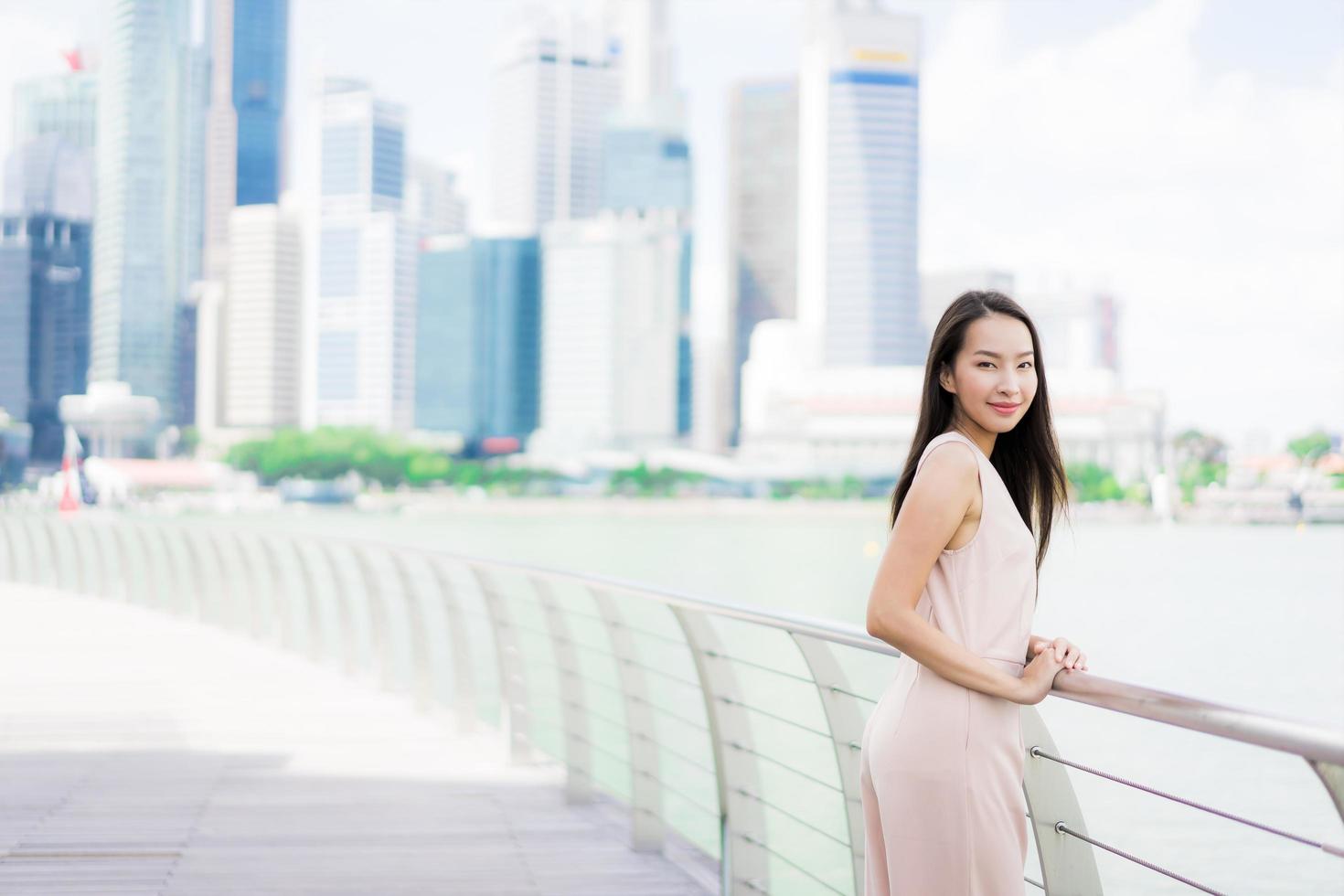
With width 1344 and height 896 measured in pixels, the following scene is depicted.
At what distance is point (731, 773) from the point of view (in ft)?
12.1

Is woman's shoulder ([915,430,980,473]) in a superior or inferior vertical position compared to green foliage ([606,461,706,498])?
superior

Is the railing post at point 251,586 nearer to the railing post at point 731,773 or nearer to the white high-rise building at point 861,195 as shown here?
the railing post at point 731,773

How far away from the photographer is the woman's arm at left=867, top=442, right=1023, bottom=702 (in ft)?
6.10

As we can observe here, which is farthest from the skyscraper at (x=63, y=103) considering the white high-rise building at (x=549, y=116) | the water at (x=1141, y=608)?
the water at (x=1141, y=608)

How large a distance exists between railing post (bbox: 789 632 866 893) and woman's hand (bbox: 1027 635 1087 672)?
1055 millimetres

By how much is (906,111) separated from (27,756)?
500 feet

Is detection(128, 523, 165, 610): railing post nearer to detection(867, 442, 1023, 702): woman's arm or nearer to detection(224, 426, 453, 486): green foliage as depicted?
detection(867, 442, 1023, 702): woman's arm

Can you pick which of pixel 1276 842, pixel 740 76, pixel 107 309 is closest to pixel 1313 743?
pixel 1276 842

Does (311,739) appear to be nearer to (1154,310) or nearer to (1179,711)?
(1179,711)

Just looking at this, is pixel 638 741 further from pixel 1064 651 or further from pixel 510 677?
pixel 1064 651

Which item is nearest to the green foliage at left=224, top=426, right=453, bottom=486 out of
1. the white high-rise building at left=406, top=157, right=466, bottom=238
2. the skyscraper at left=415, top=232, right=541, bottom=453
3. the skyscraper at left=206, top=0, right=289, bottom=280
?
the skyscraper at left=415, top=232, right=541, bottom=453

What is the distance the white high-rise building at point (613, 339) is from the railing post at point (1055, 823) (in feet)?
434

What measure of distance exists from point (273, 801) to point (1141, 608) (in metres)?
41.7

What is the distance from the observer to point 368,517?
11000 centimetres
